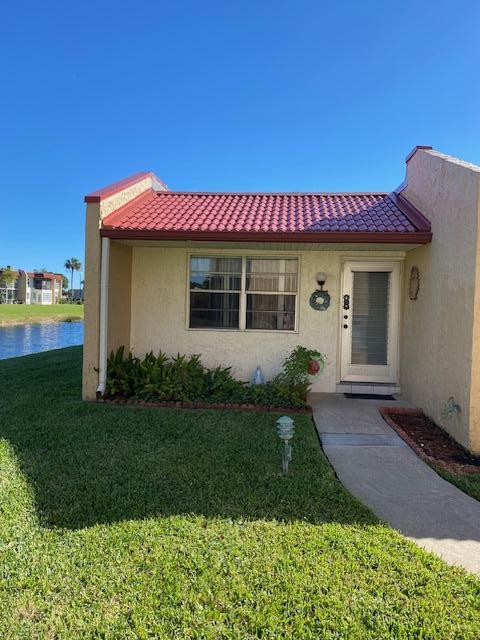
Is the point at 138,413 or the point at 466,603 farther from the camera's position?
the point at 138,413

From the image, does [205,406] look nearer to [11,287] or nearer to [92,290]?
[92,290]

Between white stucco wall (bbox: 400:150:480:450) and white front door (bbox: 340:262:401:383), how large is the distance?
28 centimetres

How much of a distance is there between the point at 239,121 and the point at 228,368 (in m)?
8.70

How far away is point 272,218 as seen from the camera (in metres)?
7.41

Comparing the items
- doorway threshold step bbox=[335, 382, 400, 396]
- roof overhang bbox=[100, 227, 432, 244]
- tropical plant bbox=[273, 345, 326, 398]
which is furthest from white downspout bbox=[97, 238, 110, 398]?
doorway threshold step bbox=[335, 382, 400, 396]

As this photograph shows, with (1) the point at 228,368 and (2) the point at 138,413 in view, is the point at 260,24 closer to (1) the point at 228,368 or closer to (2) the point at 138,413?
(1) the point at 228,368

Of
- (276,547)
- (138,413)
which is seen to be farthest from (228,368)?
(276,547)

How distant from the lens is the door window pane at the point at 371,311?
7.78 metres

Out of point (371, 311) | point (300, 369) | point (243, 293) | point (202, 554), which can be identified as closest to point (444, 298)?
point (371, 311)

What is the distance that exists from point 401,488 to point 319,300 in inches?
164

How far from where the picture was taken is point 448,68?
8922 millimetres

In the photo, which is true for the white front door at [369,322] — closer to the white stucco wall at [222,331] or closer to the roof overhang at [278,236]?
the white stucco wall at [222,331]

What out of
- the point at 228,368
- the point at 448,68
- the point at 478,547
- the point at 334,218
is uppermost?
the point at 448,68

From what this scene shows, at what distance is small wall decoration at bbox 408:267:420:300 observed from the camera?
6852 millimetres
